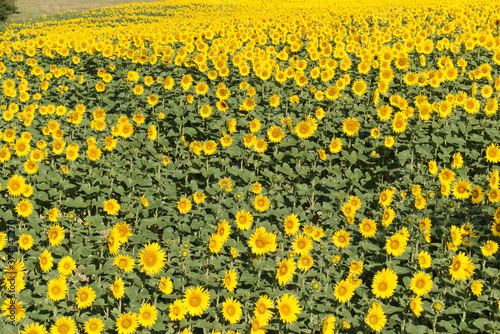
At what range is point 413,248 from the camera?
412 centimetres

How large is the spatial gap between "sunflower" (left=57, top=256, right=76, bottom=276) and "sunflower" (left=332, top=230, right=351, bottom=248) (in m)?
2.76

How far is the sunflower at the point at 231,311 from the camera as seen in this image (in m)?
3.47

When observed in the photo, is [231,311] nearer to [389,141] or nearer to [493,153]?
[389,141]

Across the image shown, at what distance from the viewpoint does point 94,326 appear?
3.47m

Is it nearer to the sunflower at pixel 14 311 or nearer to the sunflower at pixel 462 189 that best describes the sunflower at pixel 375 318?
→ the sunflower at pixel 462 189

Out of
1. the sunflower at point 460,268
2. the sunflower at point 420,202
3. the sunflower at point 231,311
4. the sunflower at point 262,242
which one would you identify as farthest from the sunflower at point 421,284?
the sunflower at point 231,311

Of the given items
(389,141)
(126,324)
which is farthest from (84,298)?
(389,141)

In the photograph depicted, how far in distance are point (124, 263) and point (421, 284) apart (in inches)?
115

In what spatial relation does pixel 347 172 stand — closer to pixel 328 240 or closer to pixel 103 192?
pixel 328 240

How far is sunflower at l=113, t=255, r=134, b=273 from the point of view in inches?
144

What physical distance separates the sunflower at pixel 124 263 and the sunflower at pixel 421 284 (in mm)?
2766

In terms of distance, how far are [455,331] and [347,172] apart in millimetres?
2420

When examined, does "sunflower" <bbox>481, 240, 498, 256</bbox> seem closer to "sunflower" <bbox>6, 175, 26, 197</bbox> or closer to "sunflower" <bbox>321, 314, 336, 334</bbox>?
"sunflower" <bbox>321, 314, 336, 334</bbox>

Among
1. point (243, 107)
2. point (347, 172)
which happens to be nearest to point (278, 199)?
point (347, 172)
